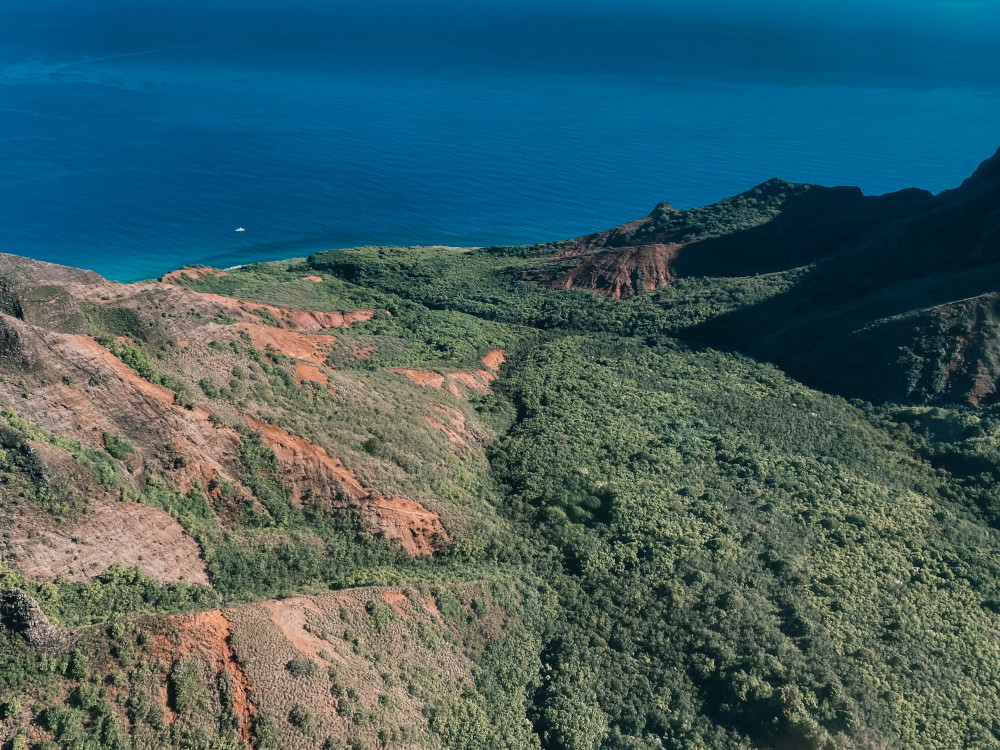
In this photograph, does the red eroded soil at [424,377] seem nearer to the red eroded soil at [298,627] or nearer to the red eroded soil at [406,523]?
the red eroded soil at [406,523]

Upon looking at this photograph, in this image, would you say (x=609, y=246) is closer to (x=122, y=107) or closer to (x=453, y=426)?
(x=453, y=426)

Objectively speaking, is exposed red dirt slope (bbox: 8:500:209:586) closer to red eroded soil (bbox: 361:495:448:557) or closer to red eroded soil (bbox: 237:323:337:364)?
red eroded soil (bbox: 361:495:448:557)

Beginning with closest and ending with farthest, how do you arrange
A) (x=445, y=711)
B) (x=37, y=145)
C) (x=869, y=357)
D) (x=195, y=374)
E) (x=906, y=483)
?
(x=445, y=711)
(x=195, y=374)
(x=906, y=483)
(x=869, y=357)
(x=37, y=145)

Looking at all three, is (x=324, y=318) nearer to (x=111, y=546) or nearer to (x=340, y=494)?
(x=340, y=494)

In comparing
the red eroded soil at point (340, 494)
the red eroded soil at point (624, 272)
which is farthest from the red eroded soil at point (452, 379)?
the red eroded soil at point (624, 272)

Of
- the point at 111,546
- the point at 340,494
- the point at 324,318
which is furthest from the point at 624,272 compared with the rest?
the point at 111,546

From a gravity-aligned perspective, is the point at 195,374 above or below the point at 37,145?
below

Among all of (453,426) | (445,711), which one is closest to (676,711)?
(445,711)

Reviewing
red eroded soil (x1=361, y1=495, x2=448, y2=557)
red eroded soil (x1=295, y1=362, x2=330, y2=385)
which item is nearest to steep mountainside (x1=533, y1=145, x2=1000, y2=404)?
red eroded soil (x1=295, y1=362, x2=330, y2=385)
